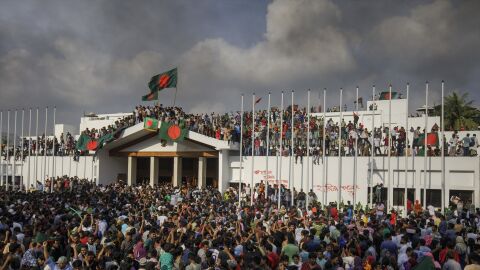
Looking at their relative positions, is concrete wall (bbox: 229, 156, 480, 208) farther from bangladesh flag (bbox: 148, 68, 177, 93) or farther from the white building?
bangladesh flag (bbox: 148, 68, 177, 93)

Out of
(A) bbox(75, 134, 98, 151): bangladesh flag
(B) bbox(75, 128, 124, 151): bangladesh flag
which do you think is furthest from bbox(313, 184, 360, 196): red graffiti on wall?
(A) bbox(75, 134, 98, 151): bangladesh flag

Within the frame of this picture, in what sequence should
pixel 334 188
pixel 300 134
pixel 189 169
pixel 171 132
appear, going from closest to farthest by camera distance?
1. pixel 334 188
2. pixel 300 134
3. pixel 171 132
4. pixel 189 169

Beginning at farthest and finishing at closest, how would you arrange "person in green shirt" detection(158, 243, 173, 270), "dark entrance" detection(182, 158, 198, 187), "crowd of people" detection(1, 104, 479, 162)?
"dark entrance" detection(182, 158, 198, 187) → "crowd of people" detection(1, 104, 479, 162) → "person in green shirt" detection(158, 243, 173, 270)

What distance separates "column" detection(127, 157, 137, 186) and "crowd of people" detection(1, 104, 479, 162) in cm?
284

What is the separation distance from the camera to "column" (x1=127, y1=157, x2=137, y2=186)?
35.7 metres

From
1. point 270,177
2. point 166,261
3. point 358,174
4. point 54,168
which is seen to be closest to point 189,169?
point 270,177

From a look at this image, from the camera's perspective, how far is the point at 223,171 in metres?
30.8

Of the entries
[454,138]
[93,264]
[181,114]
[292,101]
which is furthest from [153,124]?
[93,264]

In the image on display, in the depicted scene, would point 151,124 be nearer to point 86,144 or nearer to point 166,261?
point 86,144

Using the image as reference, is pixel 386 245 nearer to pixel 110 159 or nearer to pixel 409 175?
pixel 409 175

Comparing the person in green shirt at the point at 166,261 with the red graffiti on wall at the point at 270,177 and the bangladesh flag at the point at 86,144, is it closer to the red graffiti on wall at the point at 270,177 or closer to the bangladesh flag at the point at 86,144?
the red graffiti on wall at the point at 270,177

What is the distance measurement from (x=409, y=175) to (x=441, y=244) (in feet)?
47.9

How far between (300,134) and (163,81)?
1069cm

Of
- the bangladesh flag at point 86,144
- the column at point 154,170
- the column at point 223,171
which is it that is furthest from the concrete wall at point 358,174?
the bangladesh flag at point 86,144
